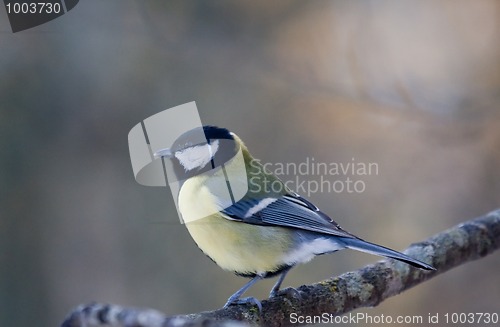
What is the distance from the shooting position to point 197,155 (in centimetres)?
85

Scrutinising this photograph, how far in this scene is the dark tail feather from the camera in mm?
729

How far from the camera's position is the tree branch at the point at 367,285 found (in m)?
0.71

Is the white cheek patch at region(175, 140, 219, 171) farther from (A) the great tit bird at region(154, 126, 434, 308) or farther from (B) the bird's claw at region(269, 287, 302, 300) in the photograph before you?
(B) the bird's claw at region(269, 287, 302, 300)

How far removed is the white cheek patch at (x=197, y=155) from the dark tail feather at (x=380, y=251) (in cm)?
23

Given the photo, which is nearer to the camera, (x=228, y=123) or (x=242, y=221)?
(x=242, y=221)

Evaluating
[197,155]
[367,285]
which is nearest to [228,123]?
[197,155]

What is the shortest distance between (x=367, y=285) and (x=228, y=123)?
0.73 metres

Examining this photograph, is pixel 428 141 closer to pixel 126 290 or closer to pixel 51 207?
pixel 126 290

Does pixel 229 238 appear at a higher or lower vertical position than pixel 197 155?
lower

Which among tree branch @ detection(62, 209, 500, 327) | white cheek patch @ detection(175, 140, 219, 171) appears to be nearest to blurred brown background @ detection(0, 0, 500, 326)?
tree branch @ detection(62, 209, 500, 327)

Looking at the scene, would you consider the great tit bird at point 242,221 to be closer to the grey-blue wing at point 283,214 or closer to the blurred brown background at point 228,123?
the grey-blue wing at point 283,214

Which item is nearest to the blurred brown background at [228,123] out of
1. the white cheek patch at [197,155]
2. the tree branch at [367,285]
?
the tree branch at [367,285]

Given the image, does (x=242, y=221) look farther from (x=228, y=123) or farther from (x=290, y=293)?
(x=228, y=123)

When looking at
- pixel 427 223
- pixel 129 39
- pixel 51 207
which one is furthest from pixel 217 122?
pixel 427 223
